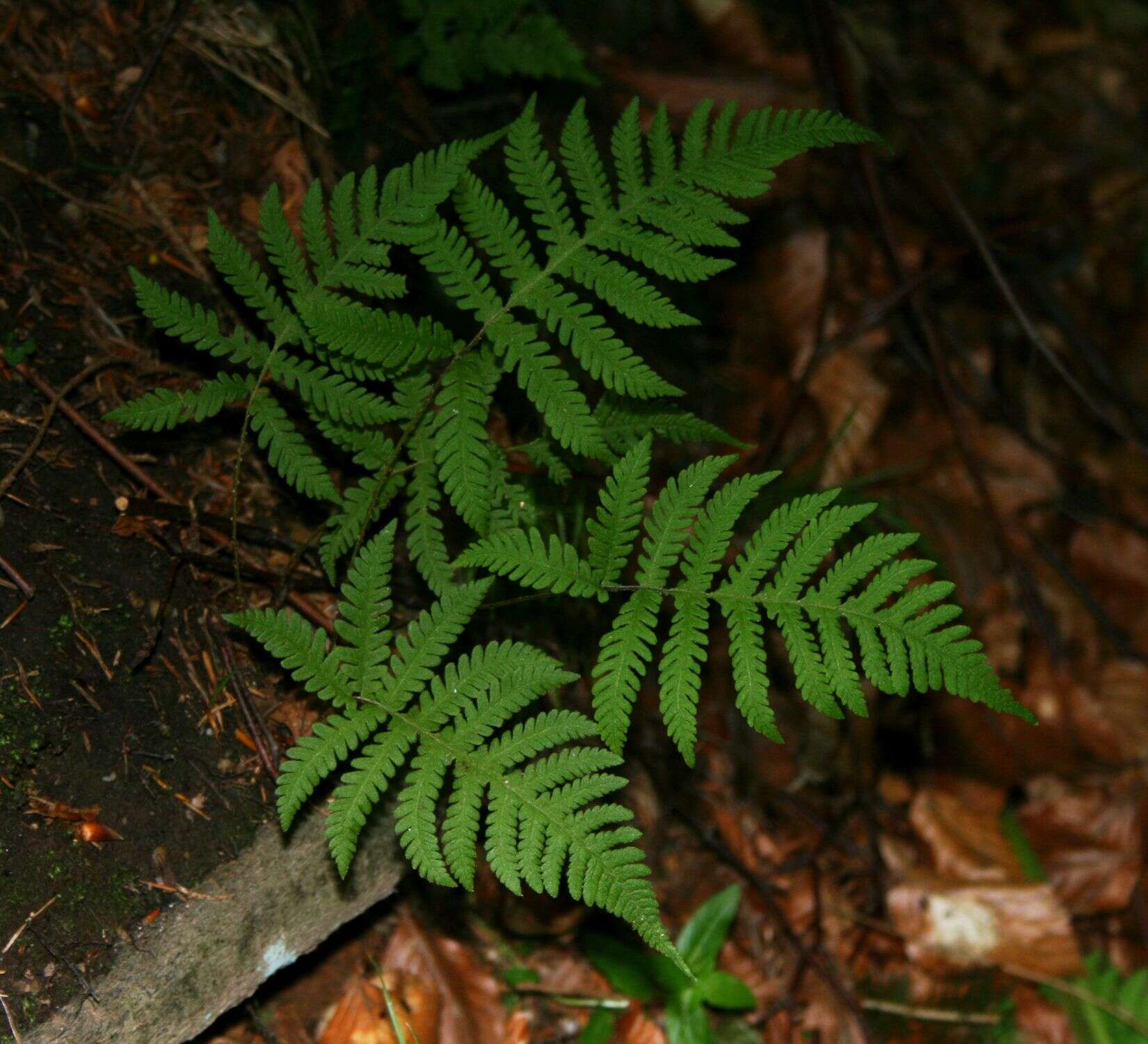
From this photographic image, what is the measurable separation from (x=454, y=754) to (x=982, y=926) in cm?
262

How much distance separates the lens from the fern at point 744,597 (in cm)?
198

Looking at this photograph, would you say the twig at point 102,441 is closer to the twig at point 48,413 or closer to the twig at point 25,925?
the twig at point 48,413

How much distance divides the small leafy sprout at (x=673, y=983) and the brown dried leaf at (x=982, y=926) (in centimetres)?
103

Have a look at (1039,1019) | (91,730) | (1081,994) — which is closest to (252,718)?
(91,730)

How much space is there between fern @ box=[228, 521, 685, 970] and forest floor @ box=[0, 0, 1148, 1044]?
0.36 m

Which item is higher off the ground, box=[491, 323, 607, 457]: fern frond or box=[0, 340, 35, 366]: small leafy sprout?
box=[491, 323, 607, 457]: fern frond

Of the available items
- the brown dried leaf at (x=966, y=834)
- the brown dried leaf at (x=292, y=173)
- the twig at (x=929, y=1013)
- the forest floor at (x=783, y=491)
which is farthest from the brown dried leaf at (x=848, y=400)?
the brown dried leaf at (x=292, y=173)

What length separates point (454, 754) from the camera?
2053mm

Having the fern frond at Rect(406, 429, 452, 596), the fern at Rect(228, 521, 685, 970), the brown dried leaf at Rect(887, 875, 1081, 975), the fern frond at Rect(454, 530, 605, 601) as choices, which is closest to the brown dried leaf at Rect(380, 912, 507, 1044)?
the fern at Rect(228, 521, 685, 970)

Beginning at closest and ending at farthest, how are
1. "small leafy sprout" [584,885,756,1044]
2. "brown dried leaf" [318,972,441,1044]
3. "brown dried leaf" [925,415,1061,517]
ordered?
"brown dried leaf" [318,972,441,1044] → "small leafy sprout" [584,885,756,1044] → "brown dried leaf" [925,415,1061,517]

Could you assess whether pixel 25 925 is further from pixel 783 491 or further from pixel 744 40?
pixel 744 40

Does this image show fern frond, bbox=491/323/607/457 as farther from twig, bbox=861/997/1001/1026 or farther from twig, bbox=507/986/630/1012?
twig, bbox=861/997/1001/1026

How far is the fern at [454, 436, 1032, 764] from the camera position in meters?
1.98

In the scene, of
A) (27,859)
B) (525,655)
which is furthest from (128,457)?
(525,655)
